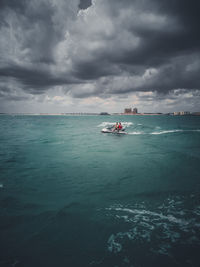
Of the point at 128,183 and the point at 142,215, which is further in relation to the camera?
the point at 128,183

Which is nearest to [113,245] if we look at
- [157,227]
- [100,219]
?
[100,219]

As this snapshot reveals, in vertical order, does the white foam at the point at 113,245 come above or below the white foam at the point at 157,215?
below

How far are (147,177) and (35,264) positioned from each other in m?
8.85

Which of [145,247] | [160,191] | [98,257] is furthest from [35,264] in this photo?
[160,191]

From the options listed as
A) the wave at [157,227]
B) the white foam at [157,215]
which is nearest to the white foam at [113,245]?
the wave at [157,227]

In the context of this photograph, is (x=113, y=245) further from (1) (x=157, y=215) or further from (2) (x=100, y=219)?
(1) (x=157, y=215)

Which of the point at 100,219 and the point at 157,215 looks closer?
the point at 100,219

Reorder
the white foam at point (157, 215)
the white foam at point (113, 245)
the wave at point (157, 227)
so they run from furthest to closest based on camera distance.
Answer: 1. the white foam at point (157, 215)
2. the wave at point (157, 227)
3. the white foam at point (113, 245)

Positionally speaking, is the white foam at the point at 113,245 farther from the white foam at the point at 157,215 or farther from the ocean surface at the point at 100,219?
the white foam at the point at 157,215

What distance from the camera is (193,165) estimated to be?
13.7m

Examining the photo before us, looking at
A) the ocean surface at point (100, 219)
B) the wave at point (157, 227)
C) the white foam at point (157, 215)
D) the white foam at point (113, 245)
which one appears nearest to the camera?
the ocean surface at point (100, 219)

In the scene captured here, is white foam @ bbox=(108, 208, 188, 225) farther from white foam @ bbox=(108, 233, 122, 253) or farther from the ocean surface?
white foam @ bbox=(108, 233, 122, 253)

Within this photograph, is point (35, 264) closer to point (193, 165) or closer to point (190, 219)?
point (190, 219)

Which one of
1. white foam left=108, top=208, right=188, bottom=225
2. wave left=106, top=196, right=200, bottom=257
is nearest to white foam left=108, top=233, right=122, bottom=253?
wave left=106, top=196, right=200, bottom=257
